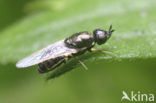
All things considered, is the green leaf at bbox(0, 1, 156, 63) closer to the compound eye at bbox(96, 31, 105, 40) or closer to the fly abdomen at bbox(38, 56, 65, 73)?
the compound eye at bbox(96, 31, 105, 40)

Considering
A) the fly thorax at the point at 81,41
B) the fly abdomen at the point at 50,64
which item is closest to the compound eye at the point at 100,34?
the fly thorax at the point at 81,41

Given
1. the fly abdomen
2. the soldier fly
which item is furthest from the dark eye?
the fly abdomen

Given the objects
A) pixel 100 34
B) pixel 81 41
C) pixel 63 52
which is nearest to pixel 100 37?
pixel 100 34

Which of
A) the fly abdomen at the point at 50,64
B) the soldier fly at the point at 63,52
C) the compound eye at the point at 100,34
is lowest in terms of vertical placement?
the fly abdomen at the point at 50,64

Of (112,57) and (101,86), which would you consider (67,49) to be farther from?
(101,86)

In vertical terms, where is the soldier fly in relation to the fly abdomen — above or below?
above

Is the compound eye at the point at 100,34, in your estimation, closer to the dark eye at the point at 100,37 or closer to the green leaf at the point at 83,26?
the dark eye at the point at 100,37

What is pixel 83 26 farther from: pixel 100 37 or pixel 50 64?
pixel 50 64
